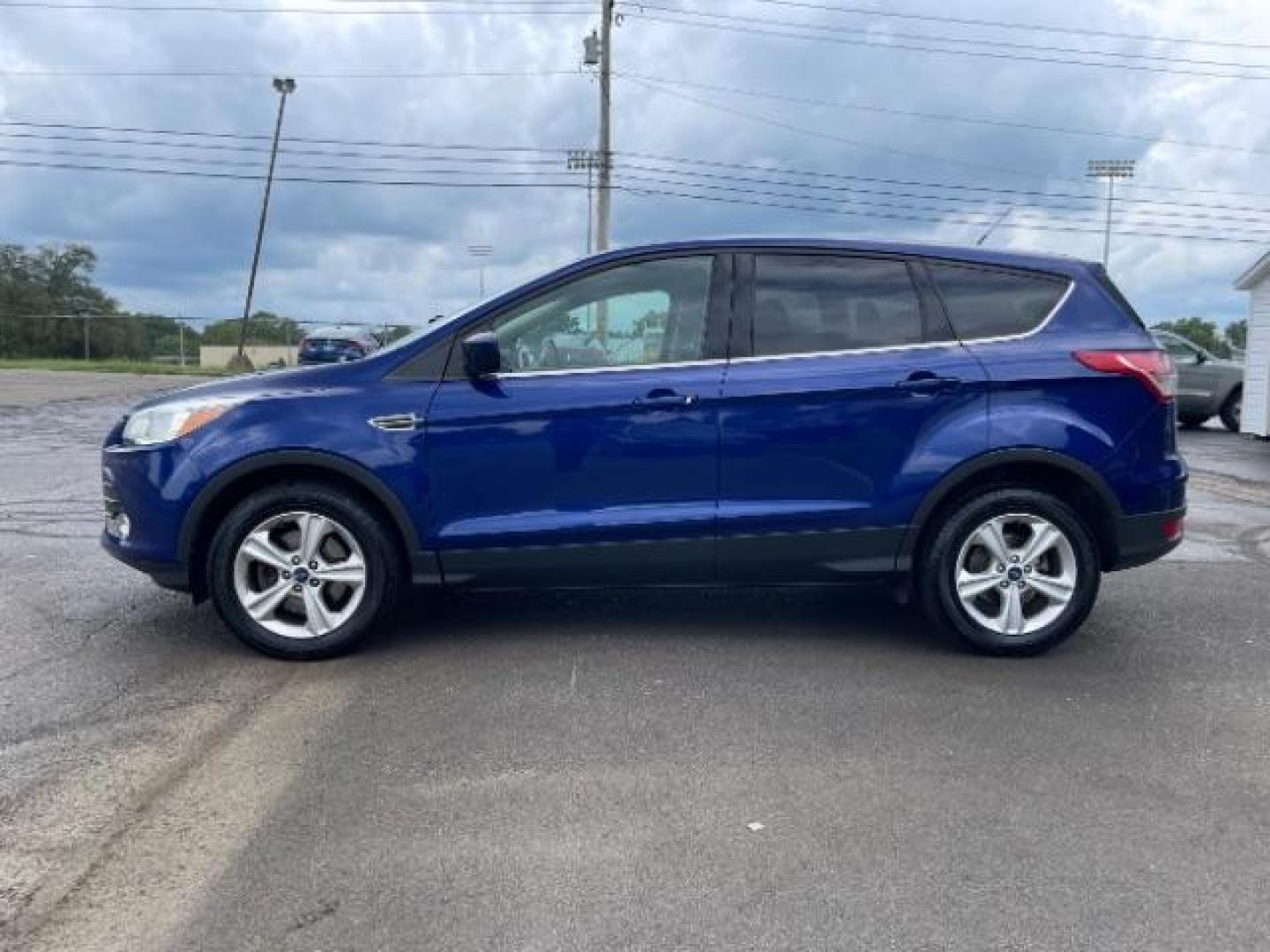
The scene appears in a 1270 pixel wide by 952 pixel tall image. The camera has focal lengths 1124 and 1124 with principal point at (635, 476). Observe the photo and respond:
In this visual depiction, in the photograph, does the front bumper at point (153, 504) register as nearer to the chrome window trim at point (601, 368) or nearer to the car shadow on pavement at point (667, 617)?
the car shadow on pavement at point (667, 617)

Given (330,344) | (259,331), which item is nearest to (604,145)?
(330,344)

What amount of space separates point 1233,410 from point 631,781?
1997 cm

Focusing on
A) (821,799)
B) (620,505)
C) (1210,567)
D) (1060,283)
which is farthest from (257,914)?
(1210,567)

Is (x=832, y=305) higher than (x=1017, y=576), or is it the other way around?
(x=832, y=305)

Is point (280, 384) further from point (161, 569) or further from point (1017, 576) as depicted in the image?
point (1017, 576)

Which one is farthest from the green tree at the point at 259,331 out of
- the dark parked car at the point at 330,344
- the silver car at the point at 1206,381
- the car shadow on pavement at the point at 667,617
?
the car shadow on pavement at the point at 667,617

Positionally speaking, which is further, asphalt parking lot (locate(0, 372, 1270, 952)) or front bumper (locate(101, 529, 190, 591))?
front bumper (locate(101, 529, 190, 591))

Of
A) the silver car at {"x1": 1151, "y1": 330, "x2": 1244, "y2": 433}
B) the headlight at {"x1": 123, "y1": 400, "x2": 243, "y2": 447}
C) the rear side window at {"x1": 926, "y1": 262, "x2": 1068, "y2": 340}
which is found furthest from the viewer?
the silver car at {"x1": 1151, "y1": 330, "x2": 1244, "y2": 433}

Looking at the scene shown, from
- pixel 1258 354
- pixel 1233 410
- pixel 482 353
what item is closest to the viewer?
pixel 482 353

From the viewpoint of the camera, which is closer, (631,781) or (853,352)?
(631,781)

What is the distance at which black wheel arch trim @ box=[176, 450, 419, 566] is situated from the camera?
15.8 feet

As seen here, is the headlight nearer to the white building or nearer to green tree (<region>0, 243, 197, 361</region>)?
the white building

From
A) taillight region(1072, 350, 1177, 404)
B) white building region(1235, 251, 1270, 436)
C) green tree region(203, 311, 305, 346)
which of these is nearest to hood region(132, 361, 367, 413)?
taillight region(1072, 350, 1177, 404)

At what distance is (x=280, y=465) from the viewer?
15.9 ft
